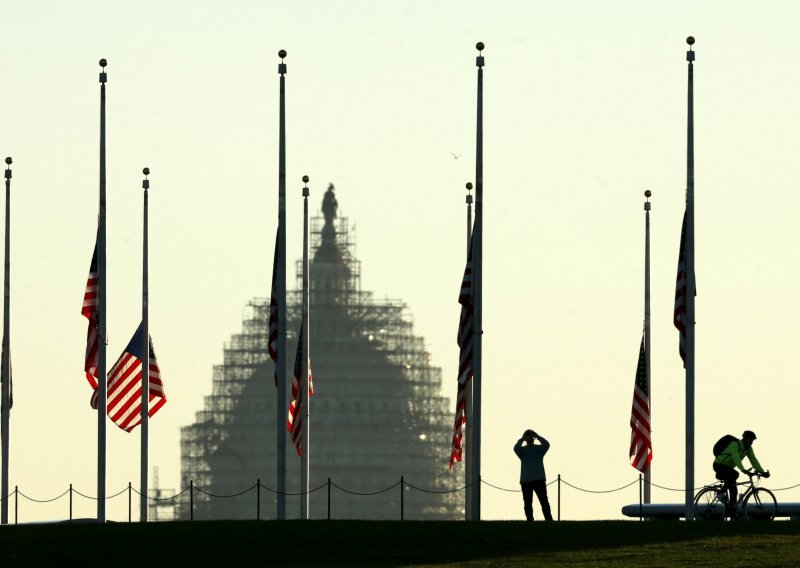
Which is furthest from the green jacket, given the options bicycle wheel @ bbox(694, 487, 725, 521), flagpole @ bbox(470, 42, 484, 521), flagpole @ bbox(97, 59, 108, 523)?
flagpole @ bbox(97, 59, 108, 523)

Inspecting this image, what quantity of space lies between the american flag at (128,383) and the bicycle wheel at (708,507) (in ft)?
59.9

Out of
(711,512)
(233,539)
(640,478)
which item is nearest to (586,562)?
(233,539)

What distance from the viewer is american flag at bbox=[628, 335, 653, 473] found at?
66.6 metres

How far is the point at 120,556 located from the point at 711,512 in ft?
44.1

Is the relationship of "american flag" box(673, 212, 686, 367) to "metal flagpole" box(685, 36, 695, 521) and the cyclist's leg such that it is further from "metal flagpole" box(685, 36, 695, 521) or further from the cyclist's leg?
the cyclist's leg

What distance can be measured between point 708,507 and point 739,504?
1.66 meters

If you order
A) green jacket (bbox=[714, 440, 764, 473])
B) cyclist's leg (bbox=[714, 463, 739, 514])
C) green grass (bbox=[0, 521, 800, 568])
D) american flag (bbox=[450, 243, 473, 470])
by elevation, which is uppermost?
american flag (bbox=[450, 243, 473, 470])

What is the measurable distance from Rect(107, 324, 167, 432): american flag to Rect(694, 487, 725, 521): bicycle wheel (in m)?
18.3

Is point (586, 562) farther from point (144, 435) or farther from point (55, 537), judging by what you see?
point (144, 435)

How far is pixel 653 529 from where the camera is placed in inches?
1949

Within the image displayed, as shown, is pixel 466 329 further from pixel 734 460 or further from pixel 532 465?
pixel 734 460

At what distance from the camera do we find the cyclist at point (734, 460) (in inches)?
2032

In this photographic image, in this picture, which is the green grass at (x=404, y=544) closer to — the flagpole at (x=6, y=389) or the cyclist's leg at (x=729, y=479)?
the cyclist's leg at (x=729, y=479)

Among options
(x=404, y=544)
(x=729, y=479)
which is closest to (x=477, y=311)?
(x=729, y=479)
